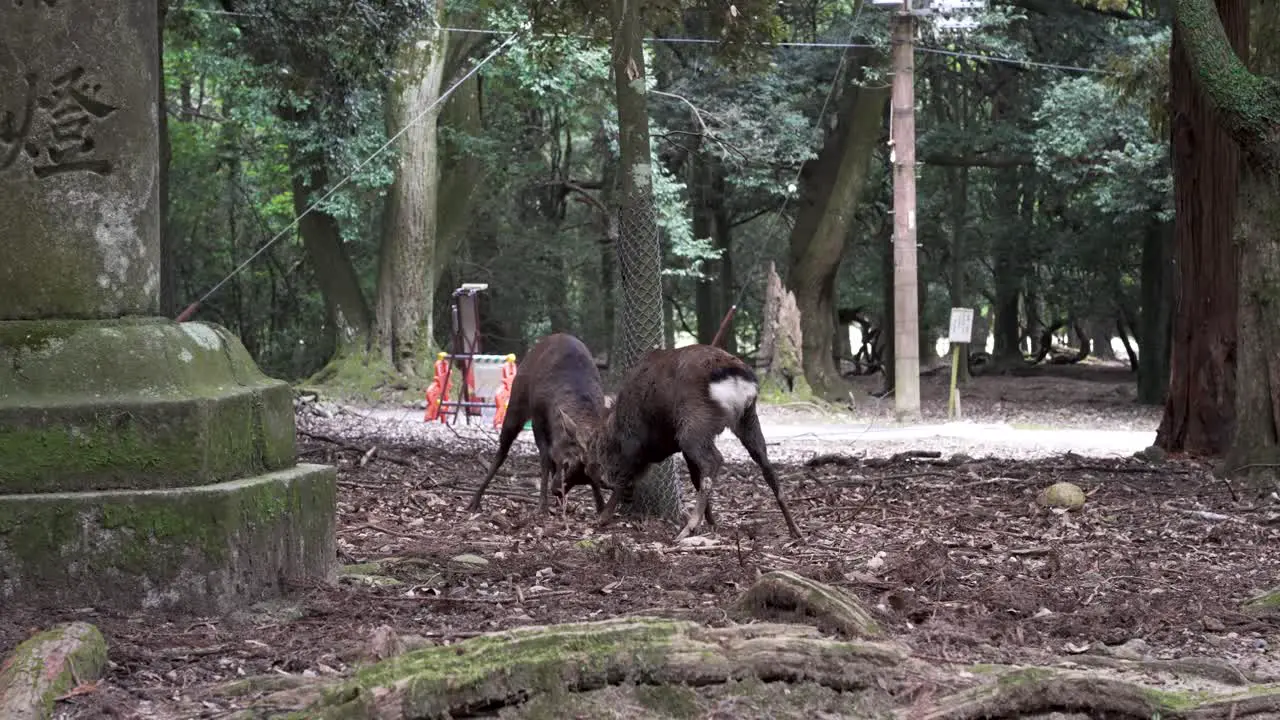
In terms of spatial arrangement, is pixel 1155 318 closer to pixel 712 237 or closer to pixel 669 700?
pixel 712 237

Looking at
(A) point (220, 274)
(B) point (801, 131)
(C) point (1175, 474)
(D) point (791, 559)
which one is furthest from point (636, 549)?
(A) point (220, 274)

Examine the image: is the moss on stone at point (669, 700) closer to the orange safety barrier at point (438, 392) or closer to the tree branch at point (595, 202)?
the orange safety barrier at point (438, 392)

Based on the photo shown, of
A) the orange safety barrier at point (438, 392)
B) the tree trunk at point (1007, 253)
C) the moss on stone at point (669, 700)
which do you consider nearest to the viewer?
the moss on stone at point (669, 700)

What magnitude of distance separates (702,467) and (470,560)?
66.8 inches

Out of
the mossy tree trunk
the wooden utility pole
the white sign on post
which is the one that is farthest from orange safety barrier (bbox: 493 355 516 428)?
the mossy tree trunk

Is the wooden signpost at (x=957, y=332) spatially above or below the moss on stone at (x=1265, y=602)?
above

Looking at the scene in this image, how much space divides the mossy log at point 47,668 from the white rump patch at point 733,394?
431 centimetres

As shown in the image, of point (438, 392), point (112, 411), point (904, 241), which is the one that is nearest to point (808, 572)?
point (112, 411)

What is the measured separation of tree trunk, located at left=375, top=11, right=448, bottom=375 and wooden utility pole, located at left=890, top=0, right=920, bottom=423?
7.76m

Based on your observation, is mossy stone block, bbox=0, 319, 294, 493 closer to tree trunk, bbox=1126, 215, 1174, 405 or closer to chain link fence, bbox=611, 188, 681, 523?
chain link fence, bbox=611, 188, 681, 523

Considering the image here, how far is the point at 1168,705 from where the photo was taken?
156 inches

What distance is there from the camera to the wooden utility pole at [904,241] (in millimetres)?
20672

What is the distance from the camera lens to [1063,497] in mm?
9508

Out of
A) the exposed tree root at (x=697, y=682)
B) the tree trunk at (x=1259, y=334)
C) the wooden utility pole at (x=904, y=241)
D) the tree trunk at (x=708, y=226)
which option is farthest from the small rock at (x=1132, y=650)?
the tree trunk at (x=708, y=226)
